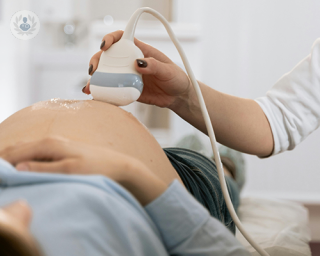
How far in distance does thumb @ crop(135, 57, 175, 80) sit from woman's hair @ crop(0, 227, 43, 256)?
42cm

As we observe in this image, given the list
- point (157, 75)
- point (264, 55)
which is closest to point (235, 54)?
point (264, 55)

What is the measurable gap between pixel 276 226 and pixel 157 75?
28.4 inches

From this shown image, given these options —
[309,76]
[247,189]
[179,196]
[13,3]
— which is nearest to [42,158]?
[179,196]

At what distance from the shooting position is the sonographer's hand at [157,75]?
617mm

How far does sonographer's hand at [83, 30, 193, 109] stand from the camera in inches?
24.3

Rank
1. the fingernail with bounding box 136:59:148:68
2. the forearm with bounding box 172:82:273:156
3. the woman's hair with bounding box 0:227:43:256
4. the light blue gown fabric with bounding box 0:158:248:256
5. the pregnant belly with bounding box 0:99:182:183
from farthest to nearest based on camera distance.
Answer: the forearm with bounding box 172:82:273:156 < the fingernail with bounding box 136:59:148:68 < the pregnant belly with bounding box 0:99:182:183 < the light blue gown fabric with bounding box 0:158:248:256 < the woman's hair with bounding box 0:227:43:256

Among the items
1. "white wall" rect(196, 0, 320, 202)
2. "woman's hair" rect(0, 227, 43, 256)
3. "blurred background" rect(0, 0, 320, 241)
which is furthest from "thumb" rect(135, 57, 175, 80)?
"white wall" rect(196, 0, 320, 202)

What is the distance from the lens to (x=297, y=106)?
0.81 m

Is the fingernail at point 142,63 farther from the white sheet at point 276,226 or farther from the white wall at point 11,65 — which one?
the white wall at point 11,65

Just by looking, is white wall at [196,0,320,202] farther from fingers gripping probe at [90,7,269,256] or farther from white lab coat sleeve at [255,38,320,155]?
fingers gripping probe at [90,7,269,256]

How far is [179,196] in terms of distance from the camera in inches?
15.8

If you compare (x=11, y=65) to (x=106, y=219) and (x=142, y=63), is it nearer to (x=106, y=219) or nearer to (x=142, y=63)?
(x=142, y=63)

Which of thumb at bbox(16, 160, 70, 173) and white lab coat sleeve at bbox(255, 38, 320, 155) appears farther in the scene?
white lab coat sleeve at bbox(255, 38, 320, 155)

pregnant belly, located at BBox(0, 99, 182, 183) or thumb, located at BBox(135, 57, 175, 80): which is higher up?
thumb, located at BBox(135, 57, 175, 80)
